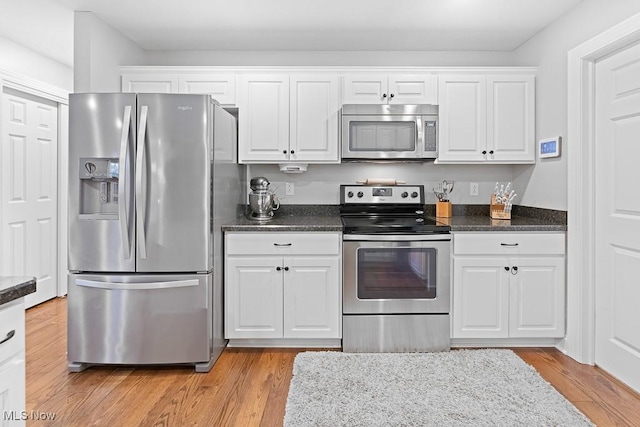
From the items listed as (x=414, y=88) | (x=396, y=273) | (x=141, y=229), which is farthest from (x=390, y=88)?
(x=141, y=229)

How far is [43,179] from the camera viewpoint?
4.18 metres

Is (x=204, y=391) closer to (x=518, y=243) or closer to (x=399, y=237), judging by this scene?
(x=399, y=237)

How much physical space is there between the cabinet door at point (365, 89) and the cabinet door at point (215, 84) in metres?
0.88

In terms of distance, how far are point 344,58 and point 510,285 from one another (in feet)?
7.52

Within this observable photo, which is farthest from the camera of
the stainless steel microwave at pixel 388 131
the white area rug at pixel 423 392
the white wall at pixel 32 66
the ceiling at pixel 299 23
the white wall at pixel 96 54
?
the white wall at pixel 32 66

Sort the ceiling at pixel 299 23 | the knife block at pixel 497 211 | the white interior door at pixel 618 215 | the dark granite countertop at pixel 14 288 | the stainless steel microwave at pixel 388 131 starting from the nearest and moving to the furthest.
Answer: the dark granite countertop at pixel 14 288 → the white interior door at pixel 618 215 → the ceiling at pixel 299 23 → the stainless steel microwave at pixel 388 131 → the knife block at pixel 497 211

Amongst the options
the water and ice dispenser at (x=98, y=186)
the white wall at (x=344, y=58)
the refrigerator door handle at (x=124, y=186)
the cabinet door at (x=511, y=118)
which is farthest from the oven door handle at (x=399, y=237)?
the white wall at (x=344, y=58)

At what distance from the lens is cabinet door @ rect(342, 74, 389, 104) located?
3.29m

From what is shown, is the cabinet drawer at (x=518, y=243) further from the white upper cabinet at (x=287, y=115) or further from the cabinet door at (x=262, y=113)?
the cabinet door at (x=262, y=113)

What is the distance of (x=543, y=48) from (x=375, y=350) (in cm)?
258

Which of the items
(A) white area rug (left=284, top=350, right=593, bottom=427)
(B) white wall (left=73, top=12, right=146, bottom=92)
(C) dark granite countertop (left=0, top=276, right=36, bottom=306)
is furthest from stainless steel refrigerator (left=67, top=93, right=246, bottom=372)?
(C) dark granite countertop (left=0, top=276, right=36, bottom=306)

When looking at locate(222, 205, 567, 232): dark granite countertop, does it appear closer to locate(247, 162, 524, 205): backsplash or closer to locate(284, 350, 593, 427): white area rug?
locate(247, 162, 524, 205): backsplash

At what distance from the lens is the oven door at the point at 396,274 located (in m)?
2.91

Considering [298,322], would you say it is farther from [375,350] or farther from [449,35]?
[449,35]
